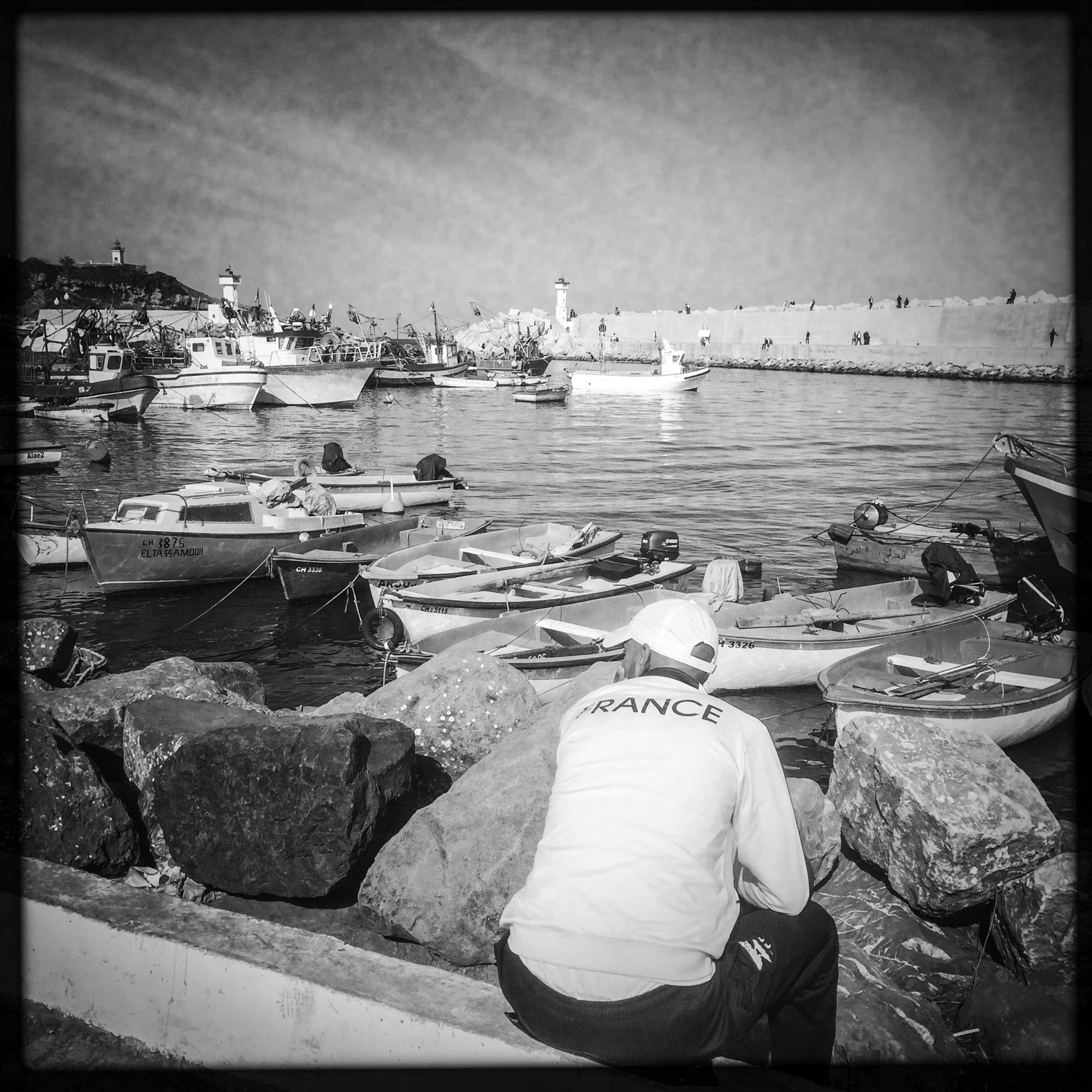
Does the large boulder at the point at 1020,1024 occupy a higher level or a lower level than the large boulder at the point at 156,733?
lower

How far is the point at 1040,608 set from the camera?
11469 mm

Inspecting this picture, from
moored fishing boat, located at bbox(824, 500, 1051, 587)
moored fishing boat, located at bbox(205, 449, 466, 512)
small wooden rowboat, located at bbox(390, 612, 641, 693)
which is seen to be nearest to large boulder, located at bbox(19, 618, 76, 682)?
small wooden rowboat, located at bbox(390, 612, 641, 693)

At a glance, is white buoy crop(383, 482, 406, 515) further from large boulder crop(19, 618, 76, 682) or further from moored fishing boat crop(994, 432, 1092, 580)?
moored fishing boat crop(994, 432, 1092, 580)

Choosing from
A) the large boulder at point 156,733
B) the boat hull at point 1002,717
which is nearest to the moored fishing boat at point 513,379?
the boat hull at point 1002,717

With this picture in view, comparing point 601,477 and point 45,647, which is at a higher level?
point 601,477

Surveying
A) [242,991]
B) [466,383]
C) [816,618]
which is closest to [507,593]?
[816,618]

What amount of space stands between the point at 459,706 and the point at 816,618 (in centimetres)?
700

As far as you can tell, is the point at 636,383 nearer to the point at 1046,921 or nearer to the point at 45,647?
the point at 45,647

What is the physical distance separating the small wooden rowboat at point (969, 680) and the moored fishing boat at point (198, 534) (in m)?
10.3

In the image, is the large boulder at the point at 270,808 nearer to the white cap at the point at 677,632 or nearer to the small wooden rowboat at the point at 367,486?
the white cap at the point at 677,632

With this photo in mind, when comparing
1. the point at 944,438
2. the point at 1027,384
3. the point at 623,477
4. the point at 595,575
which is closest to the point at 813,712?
the point at 595,575

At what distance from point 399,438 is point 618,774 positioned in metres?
41.6

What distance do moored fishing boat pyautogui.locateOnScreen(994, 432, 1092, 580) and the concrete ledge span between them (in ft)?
43.1

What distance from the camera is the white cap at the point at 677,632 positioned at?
8.55 feet
